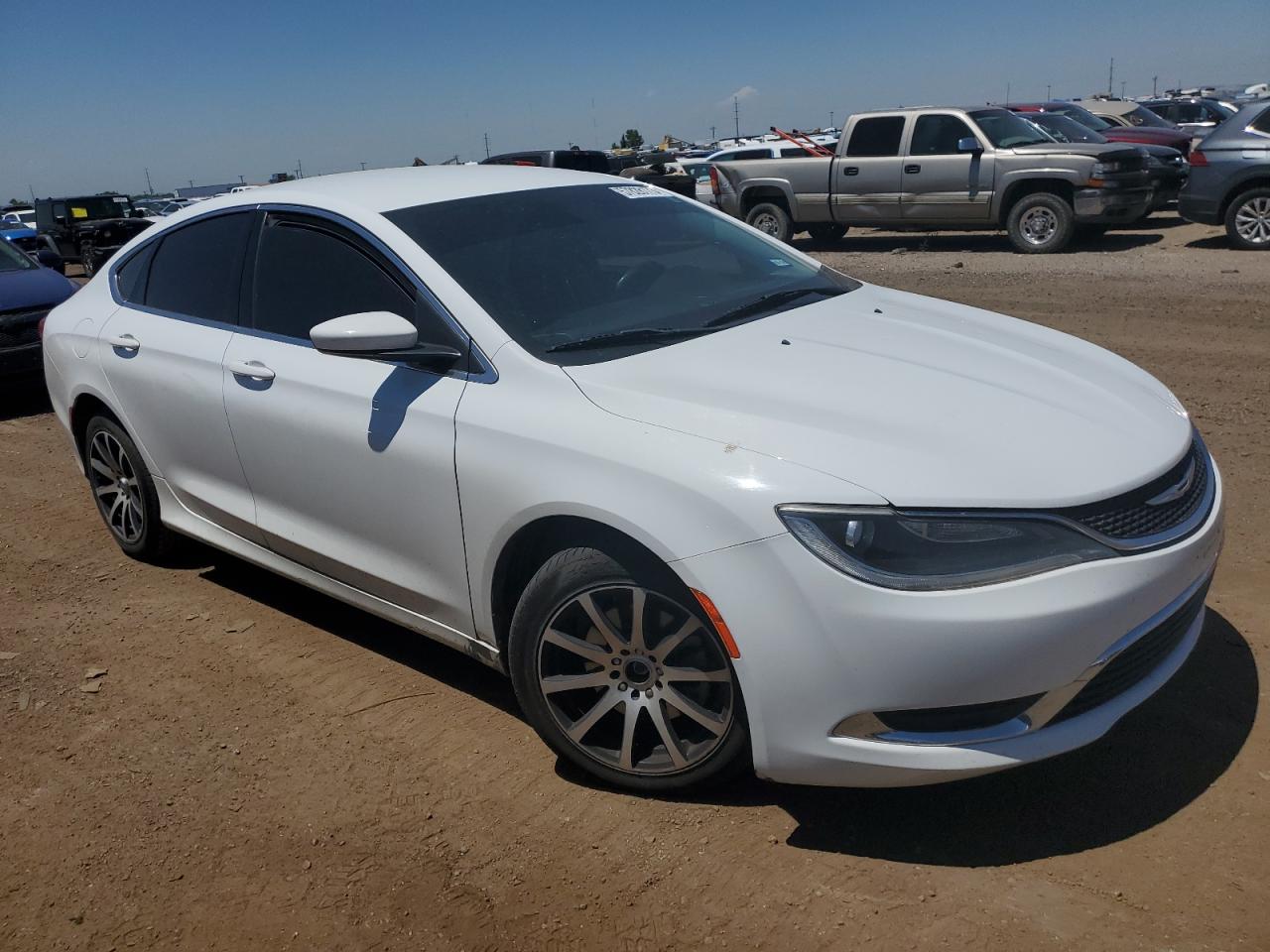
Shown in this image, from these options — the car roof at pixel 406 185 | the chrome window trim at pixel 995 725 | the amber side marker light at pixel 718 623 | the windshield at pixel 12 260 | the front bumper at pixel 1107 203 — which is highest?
the car roof at pixel 406 185

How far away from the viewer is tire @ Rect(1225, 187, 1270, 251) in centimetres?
1283

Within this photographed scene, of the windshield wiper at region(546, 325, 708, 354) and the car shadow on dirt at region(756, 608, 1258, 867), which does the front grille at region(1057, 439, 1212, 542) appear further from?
the windshield wiper at region(546, 325, 708, 354)

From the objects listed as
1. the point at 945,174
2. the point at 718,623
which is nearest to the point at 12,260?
the point at 718,623

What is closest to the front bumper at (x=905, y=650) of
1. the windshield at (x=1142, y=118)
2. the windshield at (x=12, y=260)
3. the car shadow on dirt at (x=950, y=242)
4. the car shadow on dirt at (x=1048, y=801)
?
the car shadow on dirt at (x=1048, y=801)

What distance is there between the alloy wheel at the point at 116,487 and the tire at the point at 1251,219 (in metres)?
12.6

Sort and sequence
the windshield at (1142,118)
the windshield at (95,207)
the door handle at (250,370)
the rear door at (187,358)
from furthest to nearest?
the windshield at (95,207), the windshield at (1142,118), the rear door at (187,358), the door handle at (250,370)

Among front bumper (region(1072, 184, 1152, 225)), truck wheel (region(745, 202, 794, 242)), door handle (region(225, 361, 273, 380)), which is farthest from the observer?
truck wheel (region(745, 202, 794, 242))

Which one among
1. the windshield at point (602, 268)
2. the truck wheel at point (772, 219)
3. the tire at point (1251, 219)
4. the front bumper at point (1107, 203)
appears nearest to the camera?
the windshield at point (602, 268)

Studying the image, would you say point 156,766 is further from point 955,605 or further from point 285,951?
point 955,605

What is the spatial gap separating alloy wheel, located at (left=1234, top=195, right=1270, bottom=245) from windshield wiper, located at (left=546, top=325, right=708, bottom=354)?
11939mm

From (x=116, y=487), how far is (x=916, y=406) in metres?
3.89

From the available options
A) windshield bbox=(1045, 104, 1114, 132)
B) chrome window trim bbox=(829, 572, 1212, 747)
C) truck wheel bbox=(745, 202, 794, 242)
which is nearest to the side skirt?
chrome window trim bbox=(829, 572, 1212, 747)

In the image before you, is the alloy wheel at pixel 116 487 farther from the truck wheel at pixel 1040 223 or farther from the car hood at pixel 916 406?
the truck wheel at pixel 1040 223

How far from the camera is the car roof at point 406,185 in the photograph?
3.90 metres
